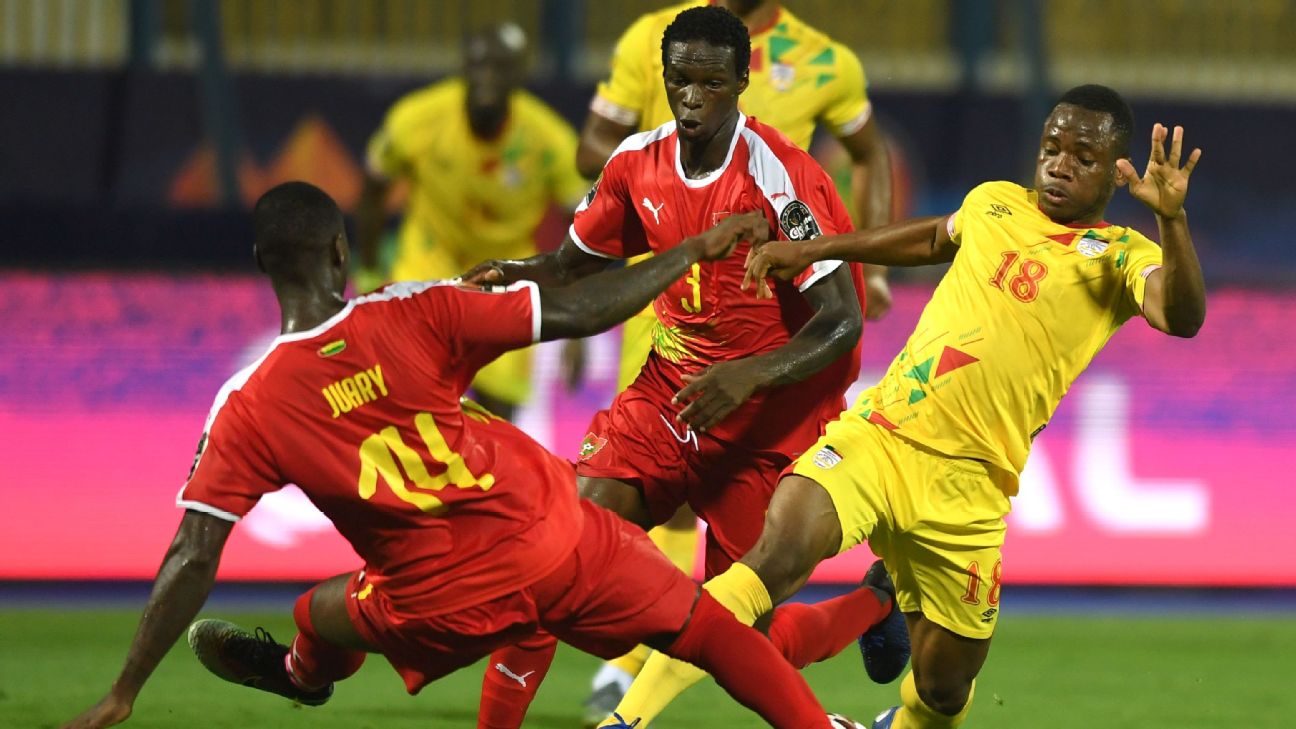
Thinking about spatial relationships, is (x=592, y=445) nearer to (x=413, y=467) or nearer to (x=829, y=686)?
(x=413, y=467)

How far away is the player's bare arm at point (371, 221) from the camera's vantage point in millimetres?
9273

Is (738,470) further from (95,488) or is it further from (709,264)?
(95,488)

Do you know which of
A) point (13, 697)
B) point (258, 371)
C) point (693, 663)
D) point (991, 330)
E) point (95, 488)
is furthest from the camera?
point (95, 488)

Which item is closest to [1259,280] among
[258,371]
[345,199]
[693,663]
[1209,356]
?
[1209,356]

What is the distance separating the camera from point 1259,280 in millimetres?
9648

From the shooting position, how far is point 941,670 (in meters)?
5.27

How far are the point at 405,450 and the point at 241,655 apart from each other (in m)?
1.14


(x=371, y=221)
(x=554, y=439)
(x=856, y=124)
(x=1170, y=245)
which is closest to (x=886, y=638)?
(x=1170, y=245)

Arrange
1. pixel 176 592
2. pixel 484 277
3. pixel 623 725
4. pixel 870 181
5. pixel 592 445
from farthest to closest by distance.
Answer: pixel 870 181
pixel 592 445
pixel 623 725
pixel 484 277
pixel 176 592

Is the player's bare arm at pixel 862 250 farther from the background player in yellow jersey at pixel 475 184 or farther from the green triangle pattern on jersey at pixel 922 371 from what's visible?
the background player in yellow jersey at pixel 475 184

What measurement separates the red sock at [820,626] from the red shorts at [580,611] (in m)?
0.89

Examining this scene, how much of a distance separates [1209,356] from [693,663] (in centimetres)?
575

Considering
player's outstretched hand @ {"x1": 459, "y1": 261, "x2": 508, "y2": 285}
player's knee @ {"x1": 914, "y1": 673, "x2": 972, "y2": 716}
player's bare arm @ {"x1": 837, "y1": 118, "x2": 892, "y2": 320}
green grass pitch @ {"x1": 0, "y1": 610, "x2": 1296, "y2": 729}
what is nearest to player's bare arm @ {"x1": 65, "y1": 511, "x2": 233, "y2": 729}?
player's outstretched hand @ {"x1": 459, "y1": 261, "x2": 508, "y2": 285}

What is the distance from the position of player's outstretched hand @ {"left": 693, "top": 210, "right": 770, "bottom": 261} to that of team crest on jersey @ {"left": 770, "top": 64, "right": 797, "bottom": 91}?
1699 millimetres
